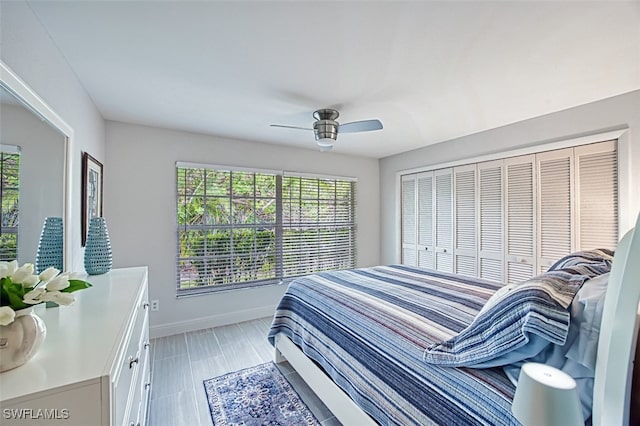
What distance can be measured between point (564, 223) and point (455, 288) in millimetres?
1468

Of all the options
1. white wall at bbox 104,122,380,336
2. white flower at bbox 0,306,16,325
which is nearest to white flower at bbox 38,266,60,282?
white flower at bbox 0,306,16,325

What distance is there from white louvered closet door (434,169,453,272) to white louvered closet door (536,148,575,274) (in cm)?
102

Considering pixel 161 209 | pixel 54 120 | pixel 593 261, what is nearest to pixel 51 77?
pixel 54 120

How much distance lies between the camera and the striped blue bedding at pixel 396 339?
3.53ft

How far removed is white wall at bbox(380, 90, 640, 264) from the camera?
90.3 inches

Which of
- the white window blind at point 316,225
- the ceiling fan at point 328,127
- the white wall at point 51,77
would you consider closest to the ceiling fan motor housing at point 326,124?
the ceiling fan at point 328,127

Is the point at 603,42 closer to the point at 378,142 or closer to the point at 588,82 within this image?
the point at 588,82

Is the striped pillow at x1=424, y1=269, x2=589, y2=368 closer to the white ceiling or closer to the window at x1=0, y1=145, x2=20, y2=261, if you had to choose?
the white ceiling

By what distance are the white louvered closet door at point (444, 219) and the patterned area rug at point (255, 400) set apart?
2.64m

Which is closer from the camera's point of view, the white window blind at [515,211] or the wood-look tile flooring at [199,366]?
the wood-look tile flooring at [199,366]

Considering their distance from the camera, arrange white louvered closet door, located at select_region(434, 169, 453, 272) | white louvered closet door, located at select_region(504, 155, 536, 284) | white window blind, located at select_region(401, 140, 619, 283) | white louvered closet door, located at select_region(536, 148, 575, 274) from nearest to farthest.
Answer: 1. white window blind, located at select_region(401, 140, 619, 283)
2. white louvered closet door, located at select_region(536, 148, 575, 274)
3. white louvered closet door, located at select_region(504, 155, 536, 284)
4. white louvered closet door, located at select_region(434, 169, 453, 272)

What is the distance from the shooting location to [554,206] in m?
2.79

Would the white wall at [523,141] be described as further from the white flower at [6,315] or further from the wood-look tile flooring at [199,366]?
the white flower at [6,315]

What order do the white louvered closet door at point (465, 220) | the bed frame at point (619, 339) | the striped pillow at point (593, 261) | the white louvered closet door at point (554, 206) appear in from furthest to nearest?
the white louvered closet door at point (465, 220) < the white louvered closet door at point (554, 206) < the striped pillow at point (593, 261) < the bed frame at point (619, 339)
